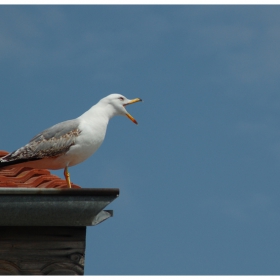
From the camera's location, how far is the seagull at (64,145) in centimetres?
517

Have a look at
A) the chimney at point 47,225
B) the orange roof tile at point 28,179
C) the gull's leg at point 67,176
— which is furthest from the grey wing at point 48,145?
the chimney at point 47,225

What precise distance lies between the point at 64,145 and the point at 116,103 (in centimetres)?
64

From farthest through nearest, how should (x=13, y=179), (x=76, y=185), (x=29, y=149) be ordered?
1. (x=76, y=185)
2. (x=13, y=179)
3. (x=29, y=149)

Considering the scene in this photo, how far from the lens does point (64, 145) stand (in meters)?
5.17

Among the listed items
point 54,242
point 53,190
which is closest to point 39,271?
point 54,242

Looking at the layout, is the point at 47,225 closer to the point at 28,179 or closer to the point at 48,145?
the point at 48,145

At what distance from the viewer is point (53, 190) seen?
429 centimetres

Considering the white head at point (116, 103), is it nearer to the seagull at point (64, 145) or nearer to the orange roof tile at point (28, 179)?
the seagull at point (64, 145)

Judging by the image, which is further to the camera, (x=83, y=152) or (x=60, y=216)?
(x=83, y=152)

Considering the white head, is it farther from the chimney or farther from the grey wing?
the chimney

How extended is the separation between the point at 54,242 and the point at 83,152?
2.86 ft

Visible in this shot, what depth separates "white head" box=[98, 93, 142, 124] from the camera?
5.48m

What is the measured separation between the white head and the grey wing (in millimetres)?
363
